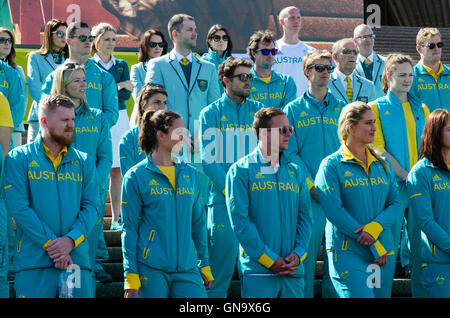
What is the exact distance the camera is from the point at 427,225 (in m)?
6.38

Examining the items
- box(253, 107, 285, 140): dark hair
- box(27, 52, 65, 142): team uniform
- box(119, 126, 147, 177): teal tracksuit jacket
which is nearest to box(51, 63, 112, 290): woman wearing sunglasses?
box(119, 126, 147, 177): teal tracksuit jacket

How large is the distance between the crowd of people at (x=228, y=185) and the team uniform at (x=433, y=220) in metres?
0.01

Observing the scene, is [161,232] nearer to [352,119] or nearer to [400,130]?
[352,119]

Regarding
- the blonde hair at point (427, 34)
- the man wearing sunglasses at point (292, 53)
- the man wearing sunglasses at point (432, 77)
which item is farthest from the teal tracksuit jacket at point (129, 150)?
the blonde hair at point (427, 34)

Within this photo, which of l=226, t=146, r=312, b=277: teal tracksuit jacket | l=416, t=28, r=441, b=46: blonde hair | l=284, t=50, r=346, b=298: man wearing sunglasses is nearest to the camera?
l=226, t=146, r=312, b=277: teal tracksuit jacket

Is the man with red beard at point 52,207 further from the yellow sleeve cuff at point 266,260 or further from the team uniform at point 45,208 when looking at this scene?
the yellow sleeve cuff at point 266,260

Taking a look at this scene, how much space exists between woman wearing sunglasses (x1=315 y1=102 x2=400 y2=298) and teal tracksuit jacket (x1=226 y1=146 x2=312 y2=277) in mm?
242

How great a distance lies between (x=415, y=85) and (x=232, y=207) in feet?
10.8

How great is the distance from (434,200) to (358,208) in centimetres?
66

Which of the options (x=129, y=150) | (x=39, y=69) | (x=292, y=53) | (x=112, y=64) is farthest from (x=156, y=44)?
(x=129, y=150)

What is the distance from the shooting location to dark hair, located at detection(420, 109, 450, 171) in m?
6.55

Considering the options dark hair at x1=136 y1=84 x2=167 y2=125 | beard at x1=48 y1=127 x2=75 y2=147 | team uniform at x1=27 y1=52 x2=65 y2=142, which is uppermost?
team uniform at x1=27 y1=52 x2=65 y2=142

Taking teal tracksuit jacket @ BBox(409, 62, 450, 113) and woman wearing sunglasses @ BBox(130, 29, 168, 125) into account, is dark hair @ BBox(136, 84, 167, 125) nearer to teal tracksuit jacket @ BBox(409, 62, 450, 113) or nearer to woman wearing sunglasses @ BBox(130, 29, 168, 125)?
woman wearing sunglasses @ BBox(130, 29, 168, 125)

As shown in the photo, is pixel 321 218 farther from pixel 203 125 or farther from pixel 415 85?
pixel 415 85
